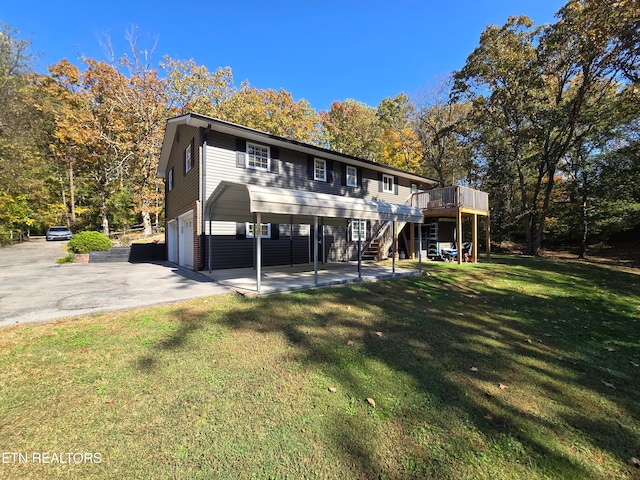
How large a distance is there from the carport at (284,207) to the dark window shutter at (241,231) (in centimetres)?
66

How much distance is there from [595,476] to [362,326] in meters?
3.15

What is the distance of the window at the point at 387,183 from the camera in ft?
56.3

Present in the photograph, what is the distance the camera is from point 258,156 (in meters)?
12.0

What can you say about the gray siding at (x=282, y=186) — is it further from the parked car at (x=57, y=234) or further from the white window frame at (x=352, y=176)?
the parked car at (x=57, y=234)

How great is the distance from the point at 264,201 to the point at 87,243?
12.6 meters

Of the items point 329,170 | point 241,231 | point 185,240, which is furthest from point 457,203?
point 185,240

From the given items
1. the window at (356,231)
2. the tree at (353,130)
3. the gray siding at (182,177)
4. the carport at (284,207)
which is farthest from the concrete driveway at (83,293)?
the tree at (353,130)

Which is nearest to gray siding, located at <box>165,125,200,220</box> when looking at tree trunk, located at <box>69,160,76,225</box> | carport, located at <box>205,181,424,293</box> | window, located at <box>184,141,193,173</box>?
window, located at <box>184,141,193,173</box>

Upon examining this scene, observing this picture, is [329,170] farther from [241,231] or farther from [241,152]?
[241,231]

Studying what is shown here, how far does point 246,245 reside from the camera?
11.9 metres

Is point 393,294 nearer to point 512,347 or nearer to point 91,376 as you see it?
point 512,347

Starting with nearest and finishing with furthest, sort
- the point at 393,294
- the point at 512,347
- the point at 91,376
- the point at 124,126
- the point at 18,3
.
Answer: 1. the point at 91,376
2. the point at 512,347
3. the point at 393,294
4. the point at 18,3
5. the point at 124,126

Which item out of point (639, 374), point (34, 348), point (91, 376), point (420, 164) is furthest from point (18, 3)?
point (420, 164)

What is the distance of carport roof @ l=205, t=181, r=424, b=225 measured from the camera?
6.77m
